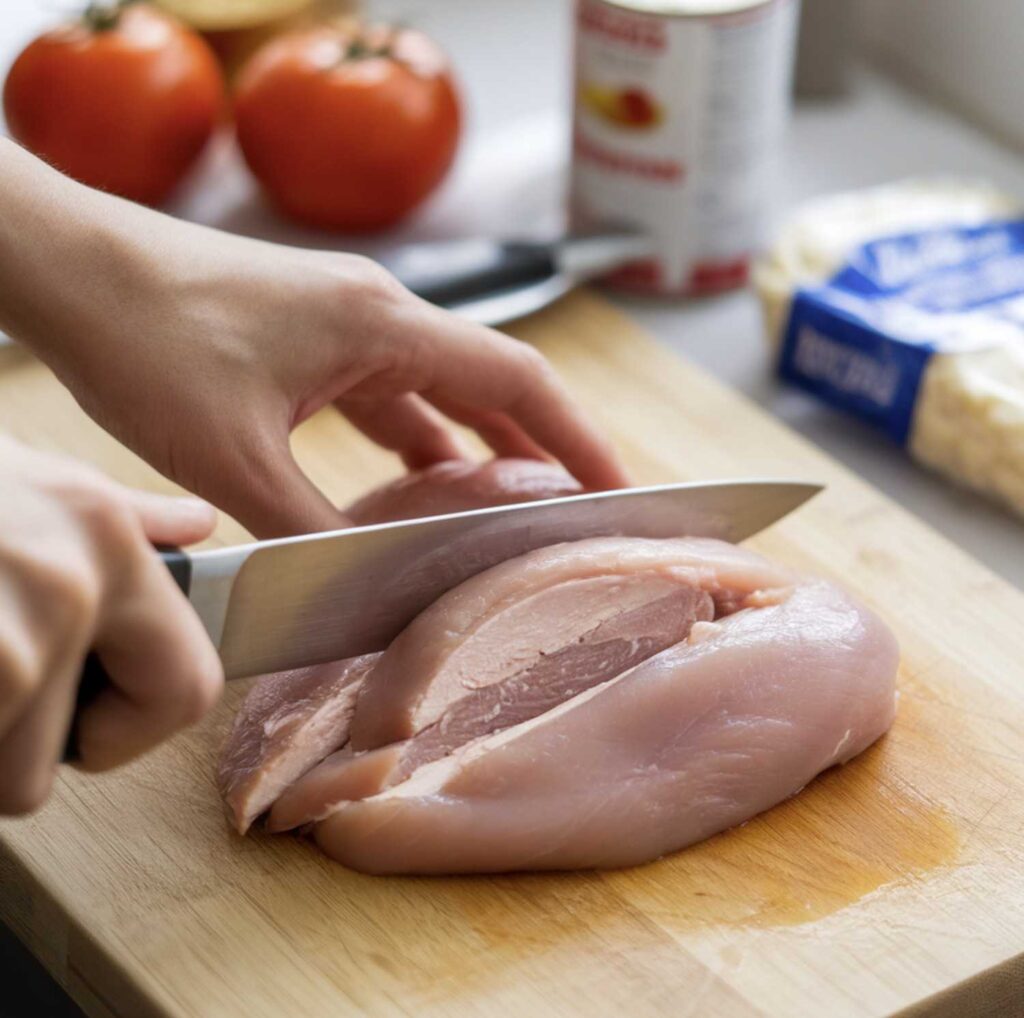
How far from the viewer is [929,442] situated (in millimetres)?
2322

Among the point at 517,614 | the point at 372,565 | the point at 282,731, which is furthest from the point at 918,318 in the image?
the point at 282,731

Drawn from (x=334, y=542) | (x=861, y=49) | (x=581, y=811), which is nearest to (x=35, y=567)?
(x=334, y=542)

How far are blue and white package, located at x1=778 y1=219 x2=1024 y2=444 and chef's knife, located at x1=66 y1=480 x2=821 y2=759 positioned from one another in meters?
0.49

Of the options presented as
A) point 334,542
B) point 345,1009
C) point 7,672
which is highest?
point 7,672

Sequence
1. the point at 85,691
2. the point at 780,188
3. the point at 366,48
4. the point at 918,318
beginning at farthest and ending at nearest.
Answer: the point at 780,188 → the point at 366,48 → the point at 918,318 → the point at 85,691

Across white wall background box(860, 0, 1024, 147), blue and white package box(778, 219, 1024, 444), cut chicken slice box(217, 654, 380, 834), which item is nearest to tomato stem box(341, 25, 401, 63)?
blue and white package box(778, 219, 1024, 444)

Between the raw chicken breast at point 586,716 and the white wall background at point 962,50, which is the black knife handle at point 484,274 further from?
the white wall background at point 962,50

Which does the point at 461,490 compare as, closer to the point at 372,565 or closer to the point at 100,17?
the point at 372,565

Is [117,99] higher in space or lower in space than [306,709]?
higher

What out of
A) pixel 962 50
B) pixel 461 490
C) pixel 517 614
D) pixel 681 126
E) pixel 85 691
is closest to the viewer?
pixel 85 691

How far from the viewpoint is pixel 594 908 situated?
1638mm

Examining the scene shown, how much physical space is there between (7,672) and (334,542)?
1.55ft

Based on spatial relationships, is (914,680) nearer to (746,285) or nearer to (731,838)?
(731,838)

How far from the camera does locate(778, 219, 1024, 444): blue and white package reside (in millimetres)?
2311
